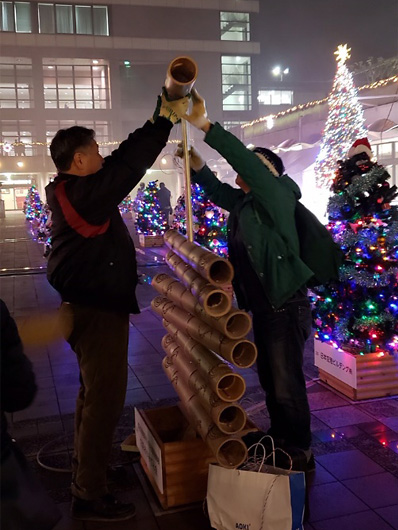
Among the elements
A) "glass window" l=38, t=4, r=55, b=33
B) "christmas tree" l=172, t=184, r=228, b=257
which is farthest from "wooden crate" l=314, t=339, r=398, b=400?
"glass window" l=38, t=4, r=55, b=33

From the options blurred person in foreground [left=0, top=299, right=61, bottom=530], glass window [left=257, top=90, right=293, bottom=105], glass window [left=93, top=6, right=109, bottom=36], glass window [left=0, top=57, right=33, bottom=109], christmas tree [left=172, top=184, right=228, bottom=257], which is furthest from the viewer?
glass window [left=257, top=90, right=293, bottom=105]

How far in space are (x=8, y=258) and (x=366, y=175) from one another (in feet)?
45.9

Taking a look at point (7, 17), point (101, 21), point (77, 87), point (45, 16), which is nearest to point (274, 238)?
point (77, 87)

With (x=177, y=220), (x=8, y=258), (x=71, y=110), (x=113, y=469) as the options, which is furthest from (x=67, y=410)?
(x=71, y=110)

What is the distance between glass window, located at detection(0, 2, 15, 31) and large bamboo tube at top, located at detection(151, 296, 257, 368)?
47.7 meters

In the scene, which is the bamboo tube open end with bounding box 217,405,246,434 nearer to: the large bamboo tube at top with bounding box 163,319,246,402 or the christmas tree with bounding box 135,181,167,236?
the large bamboo tube at top with bounding box 163,319,246,402

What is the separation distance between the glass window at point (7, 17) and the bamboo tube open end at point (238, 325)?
4803 cm

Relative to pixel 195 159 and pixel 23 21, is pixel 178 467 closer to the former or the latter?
pixel 195 159

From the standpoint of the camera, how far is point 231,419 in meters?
2.66

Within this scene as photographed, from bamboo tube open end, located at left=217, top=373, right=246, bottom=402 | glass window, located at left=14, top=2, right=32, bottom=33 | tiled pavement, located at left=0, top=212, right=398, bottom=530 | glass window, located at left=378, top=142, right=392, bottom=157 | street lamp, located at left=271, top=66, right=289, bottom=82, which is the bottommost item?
tiled pavement, located at left=0, top=212, right=398, bottom=530

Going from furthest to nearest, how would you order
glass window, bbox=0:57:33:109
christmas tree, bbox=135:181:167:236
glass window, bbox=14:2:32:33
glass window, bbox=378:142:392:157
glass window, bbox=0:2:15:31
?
glass window, bbox=0:57:33:109
glass window, bbox=14:2:32:33
glass window, bbox=0:2:15:31
glass window, bbox=378:142:392:157
christmas tree, bbox=135:181:167:236

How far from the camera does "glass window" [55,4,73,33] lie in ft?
146

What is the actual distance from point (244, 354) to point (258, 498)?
0.65m

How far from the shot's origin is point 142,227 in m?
17.7
